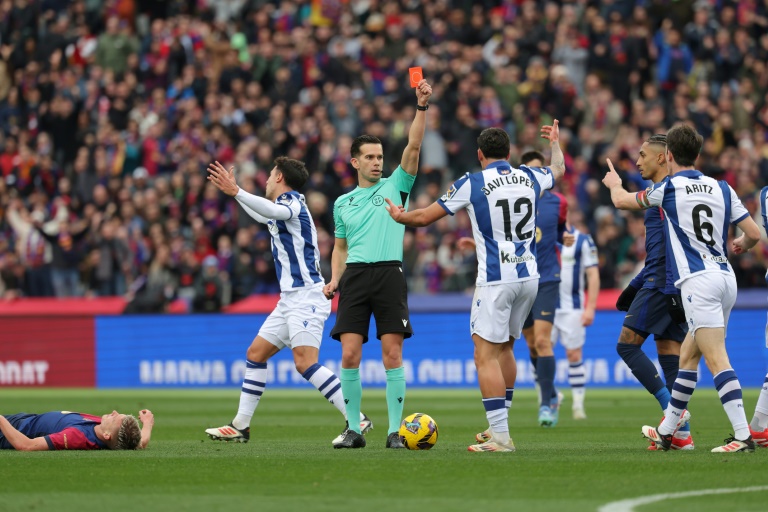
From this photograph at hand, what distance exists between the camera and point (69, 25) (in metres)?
32.7

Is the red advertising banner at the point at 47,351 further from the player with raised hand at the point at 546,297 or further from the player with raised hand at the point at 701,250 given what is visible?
the player with raised hand at the point at 701,250

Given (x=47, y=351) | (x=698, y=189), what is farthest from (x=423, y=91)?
(x=47, y=351)

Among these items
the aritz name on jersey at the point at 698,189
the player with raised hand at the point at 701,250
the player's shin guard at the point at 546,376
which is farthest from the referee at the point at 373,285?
the player's shin guard at the point at 546,376

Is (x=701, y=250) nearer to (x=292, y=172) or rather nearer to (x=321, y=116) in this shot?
(x=292, y=172)

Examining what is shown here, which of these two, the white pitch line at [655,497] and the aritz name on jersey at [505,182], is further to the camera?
the aritz name on jersey at [505,182]

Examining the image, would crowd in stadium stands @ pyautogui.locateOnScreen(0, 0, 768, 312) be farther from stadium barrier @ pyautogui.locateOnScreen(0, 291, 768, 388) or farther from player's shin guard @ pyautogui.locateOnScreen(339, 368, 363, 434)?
player's shin guard @ pyautogui.locateOnScreen(339, 368, 363, 434)

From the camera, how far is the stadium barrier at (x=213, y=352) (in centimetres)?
2306

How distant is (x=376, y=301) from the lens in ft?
38.1

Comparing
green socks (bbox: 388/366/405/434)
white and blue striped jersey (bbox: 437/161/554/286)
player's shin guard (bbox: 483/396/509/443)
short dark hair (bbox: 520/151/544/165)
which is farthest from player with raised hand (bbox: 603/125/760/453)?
short dark hair (bbox: 520/151/544/165)

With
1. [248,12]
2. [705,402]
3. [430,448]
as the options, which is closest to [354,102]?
[248,12]

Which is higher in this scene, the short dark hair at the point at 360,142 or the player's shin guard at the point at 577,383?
the short dark hair at the point at 360,142

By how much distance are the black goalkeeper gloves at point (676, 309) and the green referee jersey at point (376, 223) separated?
239 centimetres

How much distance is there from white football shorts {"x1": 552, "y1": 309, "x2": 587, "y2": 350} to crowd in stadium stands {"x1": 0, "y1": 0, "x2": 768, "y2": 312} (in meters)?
5.89

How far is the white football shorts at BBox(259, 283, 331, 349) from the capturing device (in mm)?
12133
